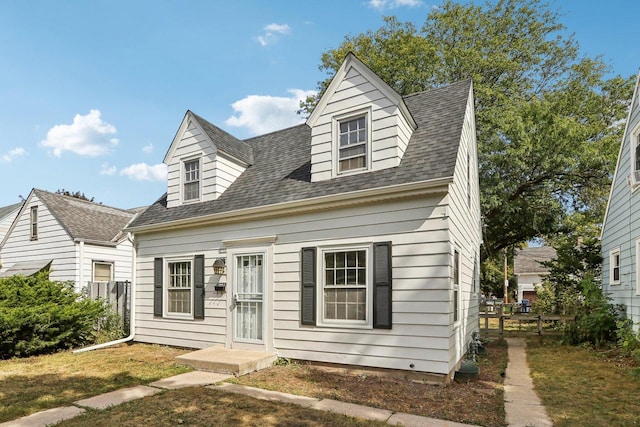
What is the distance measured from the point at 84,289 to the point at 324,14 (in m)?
11.1

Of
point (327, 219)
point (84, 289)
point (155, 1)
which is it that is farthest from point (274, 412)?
point (84, 289)

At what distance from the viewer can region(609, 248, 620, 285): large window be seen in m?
11.5

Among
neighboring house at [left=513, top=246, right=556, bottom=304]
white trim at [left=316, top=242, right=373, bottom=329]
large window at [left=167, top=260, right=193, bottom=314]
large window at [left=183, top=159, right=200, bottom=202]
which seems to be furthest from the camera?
neighboring house at [left=513, top=246, right=556, bottom=304]

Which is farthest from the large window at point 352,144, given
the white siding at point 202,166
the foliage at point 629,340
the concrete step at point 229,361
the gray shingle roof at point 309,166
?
the foliage at point 629,340

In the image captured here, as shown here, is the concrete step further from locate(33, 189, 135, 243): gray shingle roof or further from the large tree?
the large tree

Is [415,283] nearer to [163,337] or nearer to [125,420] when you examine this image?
[125,420]

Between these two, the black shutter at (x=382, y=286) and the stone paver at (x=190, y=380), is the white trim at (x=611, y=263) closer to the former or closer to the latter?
the black shutter at (x=382, y=286)

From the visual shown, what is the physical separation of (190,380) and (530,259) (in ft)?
120

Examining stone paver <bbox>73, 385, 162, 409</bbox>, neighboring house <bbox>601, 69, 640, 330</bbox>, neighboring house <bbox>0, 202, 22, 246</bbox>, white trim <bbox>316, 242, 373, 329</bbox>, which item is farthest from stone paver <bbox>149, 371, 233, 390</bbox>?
neighboring house <bbox>0, 202, 22, 246</bbox>

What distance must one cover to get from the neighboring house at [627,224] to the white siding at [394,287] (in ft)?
18.3

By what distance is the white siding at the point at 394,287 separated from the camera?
6.24m

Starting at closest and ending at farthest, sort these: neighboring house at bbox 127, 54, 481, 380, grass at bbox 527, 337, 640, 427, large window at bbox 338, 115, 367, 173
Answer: grass at bbox 527, 337, 640, 427, neighboring house at bbox 127, 54, 481, 380, large window at bbox 338, 115, 367, 173

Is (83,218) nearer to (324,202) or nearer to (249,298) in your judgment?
(249,298)

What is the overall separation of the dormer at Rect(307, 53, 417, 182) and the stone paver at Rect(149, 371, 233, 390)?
13.6 ft
